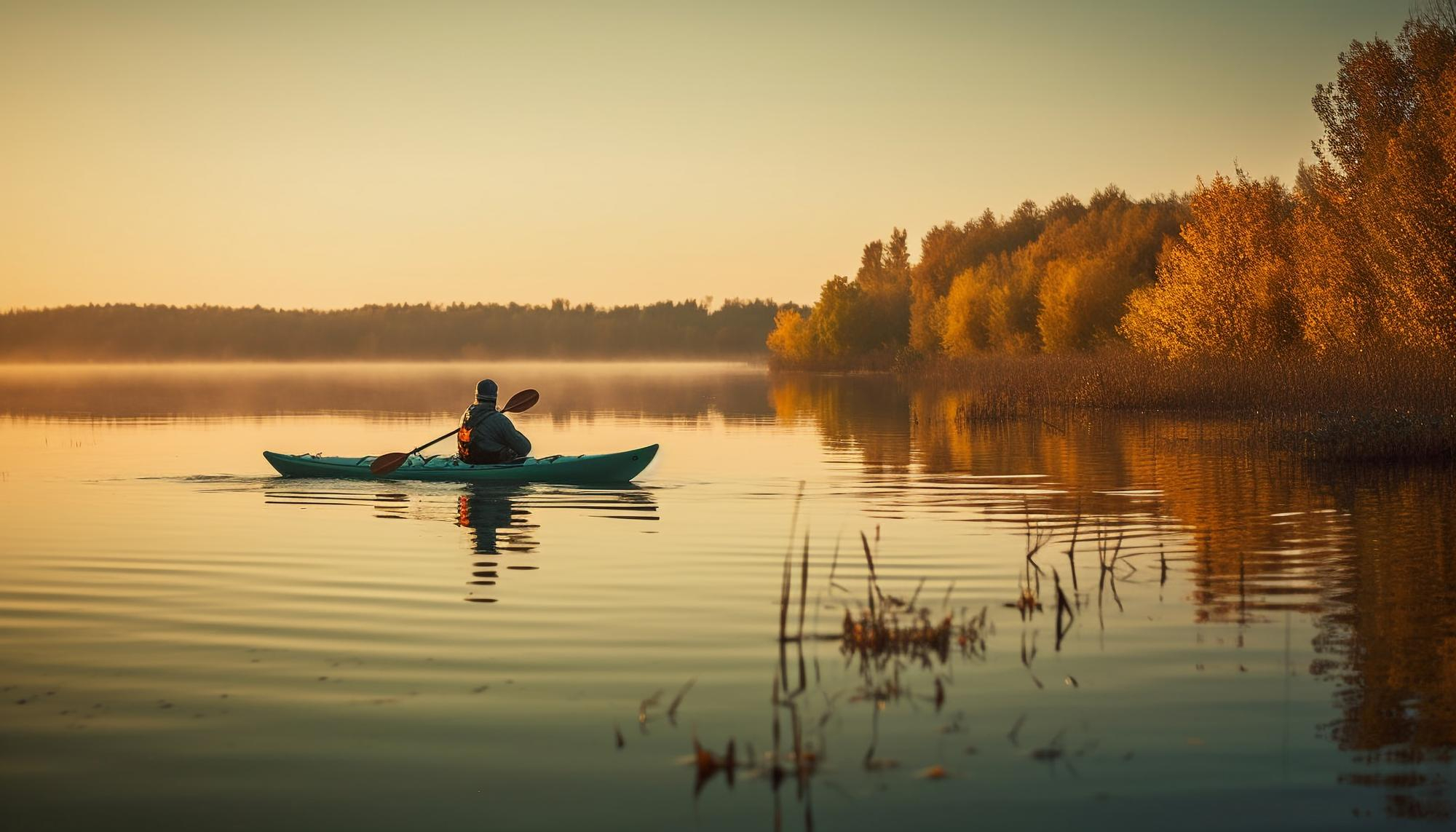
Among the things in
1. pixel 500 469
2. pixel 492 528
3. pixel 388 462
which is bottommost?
pixel 492 528

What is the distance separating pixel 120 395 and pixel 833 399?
32424 mm

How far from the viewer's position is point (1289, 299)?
39.8m

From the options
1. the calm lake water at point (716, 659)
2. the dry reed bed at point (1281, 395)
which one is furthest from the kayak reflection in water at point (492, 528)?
the dry reed bed at point (1281, 395)

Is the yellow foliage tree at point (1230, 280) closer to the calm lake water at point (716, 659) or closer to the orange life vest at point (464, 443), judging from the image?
the calm lake water at point (716, 659)

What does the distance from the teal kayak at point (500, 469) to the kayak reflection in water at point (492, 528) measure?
281 mm

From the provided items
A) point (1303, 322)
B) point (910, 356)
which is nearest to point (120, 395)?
point (910, 356)

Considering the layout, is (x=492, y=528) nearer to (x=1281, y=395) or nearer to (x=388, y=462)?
(x=388, y=462)

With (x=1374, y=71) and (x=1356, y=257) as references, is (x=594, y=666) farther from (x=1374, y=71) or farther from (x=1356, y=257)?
(x=1374, y=71)

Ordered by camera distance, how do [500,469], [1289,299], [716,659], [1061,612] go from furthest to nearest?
[1289,299] < [500,469] < [1061,612] < [716,659]

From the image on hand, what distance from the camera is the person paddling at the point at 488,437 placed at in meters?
19.0

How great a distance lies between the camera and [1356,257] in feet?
102

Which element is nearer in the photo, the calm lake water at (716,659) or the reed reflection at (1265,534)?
the calm lake water at (716,659)

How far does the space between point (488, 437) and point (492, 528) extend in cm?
407

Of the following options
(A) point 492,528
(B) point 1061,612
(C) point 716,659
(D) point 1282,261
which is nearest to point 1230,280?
(D) point 1282,261
